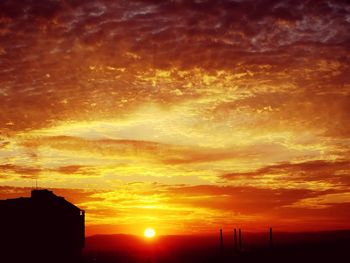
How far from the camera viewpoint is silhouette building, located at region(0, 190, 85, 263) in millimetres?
47656

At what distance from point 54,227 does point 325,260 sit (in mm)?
32834

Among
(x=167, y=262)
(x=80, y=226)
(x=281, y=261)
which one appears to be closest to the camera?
(x=80, y=226)

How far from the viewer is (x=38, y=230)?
48.9 m

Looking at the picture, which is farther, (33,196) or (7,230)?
(33,196)

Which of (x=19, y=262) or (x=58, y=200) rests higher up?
(x=58, y=200)

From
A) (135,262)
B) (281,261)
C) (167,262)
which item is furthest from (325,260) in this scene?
(135,262)

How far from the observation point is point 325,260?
56094mm

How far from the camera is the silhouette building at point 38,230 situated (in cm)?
4766

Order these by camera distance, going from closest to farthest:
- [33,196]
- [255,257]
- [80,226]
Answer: [33,196], [80,226], [255,257]

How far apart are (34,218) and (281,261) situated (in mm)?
31821

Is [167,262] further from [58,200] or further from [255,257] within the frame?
[58,200]

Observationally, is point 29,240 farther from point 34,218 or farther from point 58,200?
point 58,200

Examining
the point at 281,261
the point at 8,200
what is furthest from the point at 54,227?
the point at 281,261

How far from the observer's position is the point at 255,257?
68812mm
